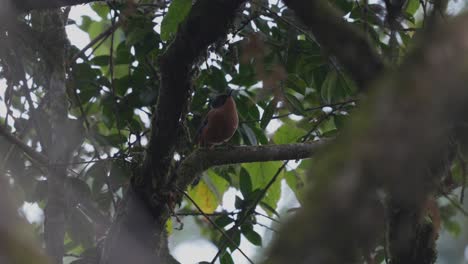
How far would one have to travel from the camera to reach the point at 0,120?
6391 millimetres

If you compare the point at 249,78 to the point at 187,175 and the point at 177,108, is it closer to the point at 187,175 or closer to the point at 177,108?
the point at 187,175

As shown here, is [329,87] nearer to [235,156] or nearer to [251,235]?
[235,156]

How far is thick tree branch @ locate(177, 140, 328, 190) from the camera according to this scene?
3.91m

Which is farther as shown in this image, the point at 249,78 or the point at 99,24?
the point at 99,24

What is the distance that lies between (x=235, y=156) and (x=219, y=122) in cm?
130

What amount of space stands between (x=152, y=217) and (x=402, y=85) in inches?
106

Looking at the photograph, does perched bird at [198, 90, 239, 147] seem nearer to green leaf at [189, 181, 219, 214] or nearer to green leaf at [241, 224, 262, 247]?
green leaf at [189, 181, 219, 214]

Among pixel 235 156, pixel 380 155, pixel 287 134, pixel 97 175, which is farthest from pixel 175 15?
pixel 380 155

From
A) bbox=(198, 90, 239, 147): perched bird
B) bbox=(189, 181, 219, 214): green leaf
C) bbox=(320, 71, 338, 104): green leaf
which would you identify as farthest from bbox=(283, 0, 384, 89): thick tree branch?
bbox=(189, 181, 219, 214): green leaf

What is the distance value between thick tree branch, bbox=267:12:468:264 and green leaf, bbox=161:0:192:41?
261cm

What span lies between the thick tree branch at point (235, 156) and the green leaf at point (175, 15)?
0.86m

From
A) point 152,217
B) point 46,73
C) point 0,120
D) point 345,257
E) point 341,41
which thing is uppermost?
point 0,120

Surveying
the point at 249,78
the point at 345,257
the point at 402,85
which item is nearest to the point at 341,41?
the point at 402,85

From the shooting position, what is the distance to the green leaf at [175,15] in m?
3.57
